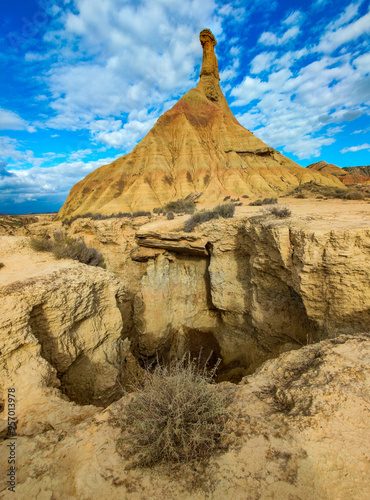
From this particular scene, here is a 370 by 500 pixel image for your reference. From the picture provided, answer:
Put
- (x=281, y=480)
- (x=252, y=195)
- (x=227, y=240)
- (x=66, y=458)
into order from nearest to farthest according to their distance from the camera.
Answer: (x=281, y=480)
(x=66, y=458)
(x=227, y=240)
(x=252, y=195)

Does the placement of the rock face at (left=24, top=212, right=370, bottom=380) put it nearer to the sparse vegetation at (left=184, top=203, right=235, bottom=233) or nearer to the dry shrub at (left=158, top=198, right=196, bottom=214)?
the sparse vegetation at (left=184, top=203, right=235, bottom=233)

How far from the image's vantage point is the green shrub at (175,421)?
66.9 inches

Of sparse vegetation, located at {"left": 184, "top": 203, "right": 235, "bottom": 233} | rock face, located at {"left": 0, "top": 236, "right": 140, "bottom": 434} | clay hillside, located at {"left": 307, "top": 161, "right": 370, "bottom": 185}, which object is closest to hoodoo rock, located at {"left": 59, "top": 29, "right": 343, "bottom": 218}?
clay hillside, located at {"left": 307, "top": 161, "right": 370, "bottom": 185}

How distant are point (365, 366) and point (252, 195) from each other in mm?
18491

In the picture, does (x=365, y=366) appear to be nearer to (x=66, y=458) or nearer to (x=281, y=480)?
(x=281, y=480)

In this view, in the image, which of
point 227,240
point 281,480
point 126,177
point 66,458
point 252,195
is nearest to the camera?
point 281,480

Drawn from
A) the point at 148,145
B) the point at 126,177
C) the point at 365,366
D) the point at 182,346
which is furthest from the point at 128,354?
the point at 148,145

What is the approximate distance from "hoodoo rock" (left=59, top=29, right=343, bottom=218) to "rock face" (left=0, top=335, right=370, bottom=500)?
17.1 metres

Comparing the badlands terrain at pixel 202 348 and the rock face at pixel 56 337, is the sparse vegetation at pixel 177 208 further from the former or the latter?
the rock face at pixel 56 337

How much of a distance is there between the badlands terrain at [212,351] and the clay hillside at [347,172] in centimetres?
3009

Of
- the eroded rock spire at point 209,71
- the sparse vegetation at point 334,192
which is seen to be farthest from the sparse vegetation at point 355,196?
the eroded rock spire at point 209,71

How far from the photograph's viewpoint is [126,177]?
2191 cm

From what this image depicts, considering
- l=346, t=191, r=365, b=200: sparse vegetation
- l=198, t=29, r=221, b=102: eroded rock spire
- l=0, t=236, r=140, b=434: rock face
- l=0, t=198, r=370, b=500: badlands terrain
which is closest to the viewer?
l=0, t=198, r=370, b=500: badlands terrain

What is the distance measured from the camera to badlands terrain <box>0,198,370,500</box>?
5.22ft
